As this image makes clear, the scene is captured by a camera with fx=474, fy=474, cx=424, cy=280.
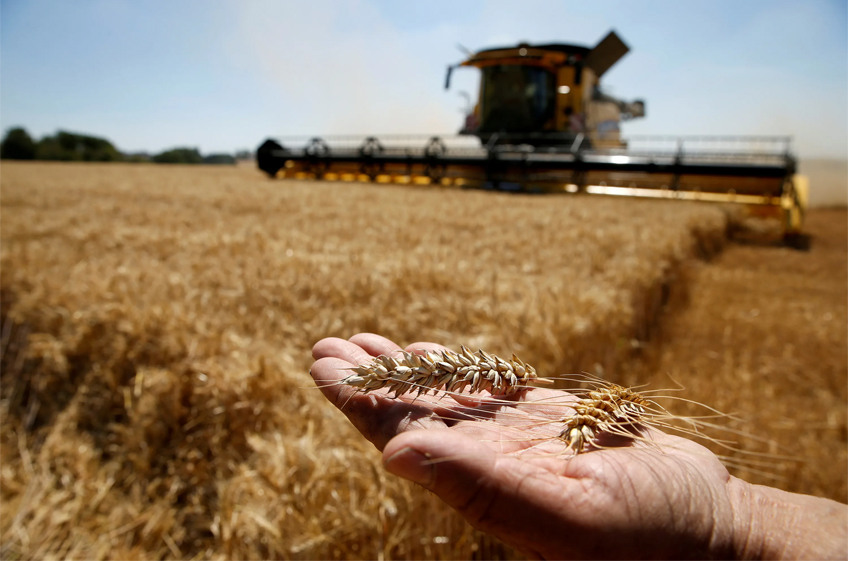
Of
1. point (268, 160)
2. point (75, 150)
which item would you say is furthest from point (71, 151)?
point (268, 160)

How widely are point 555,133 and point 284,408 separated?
39.6ft

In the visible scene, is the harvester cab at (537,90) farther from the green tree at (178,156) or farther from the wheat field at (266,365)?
the green tree at (178,156)

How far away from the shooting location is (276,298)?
2713 mm

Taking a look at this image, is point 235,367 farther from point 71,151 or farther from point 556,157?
point 71,151

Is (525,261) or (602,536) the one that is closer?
(602,536)

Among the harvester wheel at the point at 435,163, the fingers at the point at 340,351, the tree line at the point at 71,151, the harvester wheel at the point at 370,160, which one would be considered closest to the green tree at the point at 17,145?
the tree line at the point at 71,151

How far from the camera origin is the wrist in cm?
83

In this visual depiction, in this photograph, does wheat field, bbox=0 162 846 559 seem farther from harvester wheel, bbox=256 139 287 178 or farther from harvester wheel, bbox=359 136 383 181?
harvester wheel, bbox=256 139 287 178

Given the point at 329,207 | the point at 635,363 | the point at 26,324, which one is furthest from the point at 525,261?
the point at 329,207

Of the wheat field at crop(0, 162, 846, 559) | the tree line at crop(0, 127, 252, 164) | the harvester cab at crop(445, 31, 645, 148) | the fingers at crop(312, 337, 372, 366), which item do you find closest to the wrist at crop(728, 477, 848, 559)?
the fingers at crop(312, 337, 372, 366)

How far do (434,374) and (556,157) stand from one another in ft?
36.6

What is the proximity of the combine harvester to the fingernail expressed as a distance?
984 cm

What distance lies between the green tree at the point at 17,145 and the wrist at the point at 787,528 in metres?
39.4

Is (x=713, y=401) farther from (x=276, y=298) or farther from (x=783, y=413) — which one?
A: (x=276, y=298)
